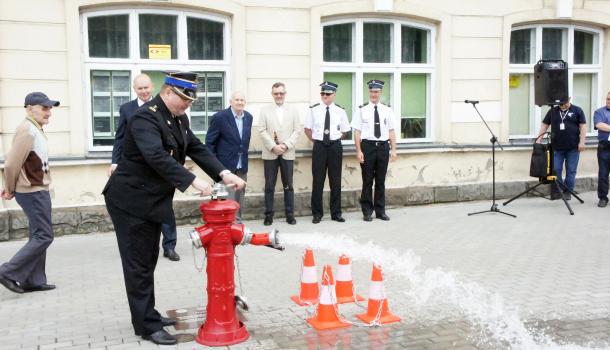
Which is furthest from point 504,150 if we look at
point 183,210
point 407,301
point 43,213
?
point 43,213

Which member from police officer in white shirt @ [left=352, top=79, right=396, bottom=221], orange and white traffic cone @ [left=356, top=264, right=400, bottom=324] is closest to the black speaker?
police officer in white shirt @ [left=352, top=79, right=396, bottom=221]

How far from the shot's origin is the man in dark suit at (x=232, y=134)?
9820 millimetres

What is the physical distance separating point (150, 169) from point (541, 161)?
797 centimetres

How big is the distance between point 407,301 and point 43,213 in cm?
356

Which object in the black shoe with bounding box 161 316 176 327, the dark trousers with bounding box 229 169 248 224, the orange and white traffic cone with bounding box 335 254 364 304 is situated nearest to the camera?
the black shoe with bounding box 161 316 176 327

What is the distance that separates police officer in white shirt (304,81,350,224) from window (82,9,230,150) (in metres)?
1.54

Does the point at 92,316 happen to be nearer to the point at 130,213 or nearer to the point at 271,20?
the point at 130,213

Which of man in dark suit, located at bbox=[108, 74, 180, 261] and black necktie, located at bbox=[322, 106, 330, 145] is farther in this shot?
black necktie, located at bbox=[322, 106, 330, 145]

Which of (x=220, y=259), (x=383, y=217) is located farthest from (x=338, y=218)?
(x=220, y=259)

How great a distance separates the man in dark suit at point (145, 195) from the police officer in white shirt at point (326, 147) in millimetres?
5488

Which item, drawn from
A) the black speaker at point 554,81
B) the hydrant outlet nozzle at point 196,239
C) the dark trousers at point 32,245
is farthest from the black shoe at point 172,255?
the black speaker at point 554,81

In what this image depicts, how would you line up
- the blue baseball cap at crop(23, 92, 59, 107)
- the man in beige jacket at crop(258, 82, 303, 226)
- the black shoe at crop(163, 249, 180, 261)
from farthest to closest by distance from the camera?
the man in beige jacket at crop(258, 82, 303, 226) < the black shoe at crop(163, 249, 180, 261) < the blue baseball cap at crop(23, 92, 59, 107)

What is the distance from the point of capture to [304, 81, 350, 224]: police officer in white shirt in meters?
10.6

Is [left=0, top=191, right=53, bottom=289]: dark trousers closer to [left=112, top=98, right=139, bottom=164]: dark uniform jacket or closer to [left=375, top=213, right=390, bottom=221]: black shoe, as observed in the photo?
[left=112, top=98, right=139, bottom=164]: dark uniform jacket
